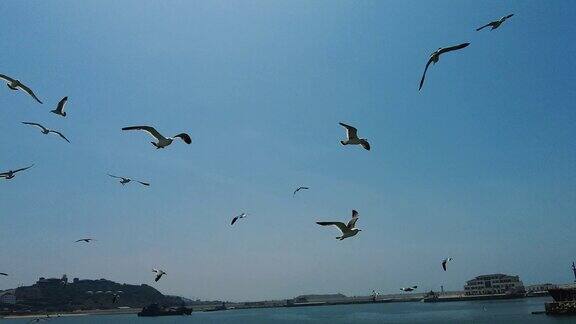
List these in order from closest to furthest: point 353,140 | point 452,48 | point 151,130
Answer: point 452,48
point 151,130
point 353,140

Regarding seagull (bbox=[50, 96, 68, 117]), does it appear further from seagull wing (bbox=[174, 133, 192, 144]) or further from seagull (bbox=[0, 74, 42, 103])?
seagull wing (bbox=[174, 133, 192, 144])

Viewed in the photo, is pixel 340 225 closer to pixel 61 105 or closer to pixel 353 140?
pixel 353 140

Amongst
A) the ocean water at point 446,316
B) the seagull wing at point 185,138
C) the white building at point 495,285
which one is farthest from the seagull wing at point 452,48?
the white building at point 495,285

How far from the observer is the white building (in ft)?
567

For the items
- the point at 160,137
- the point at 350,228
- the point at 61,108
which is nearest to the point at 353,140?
the point at 350,228

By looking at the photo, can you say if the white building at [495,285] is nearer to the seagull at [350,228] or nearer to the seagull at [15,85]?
the seagull at [350,228]

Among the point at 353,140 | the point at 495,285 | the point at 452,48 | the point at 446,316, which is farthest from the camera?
the point at 495,285

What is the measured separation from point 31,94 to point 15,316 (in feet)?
702

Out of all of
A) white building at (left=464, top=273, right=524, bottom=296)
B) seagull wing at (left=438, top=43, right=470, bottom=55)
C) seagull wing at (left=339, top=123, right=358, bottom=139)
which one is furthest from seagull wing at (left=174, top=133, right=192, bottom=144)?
white building at (left=464, top=273, right=524, bottom=296)

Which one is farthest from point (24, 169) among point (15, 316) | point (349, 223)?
point (15, 316)

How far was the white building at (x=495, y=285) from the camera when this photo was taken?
173 metres

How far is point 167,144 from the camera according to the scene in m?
18.9

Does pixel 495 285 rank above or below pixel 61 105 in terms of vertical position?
above

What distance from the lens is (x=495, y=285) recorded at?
176m
